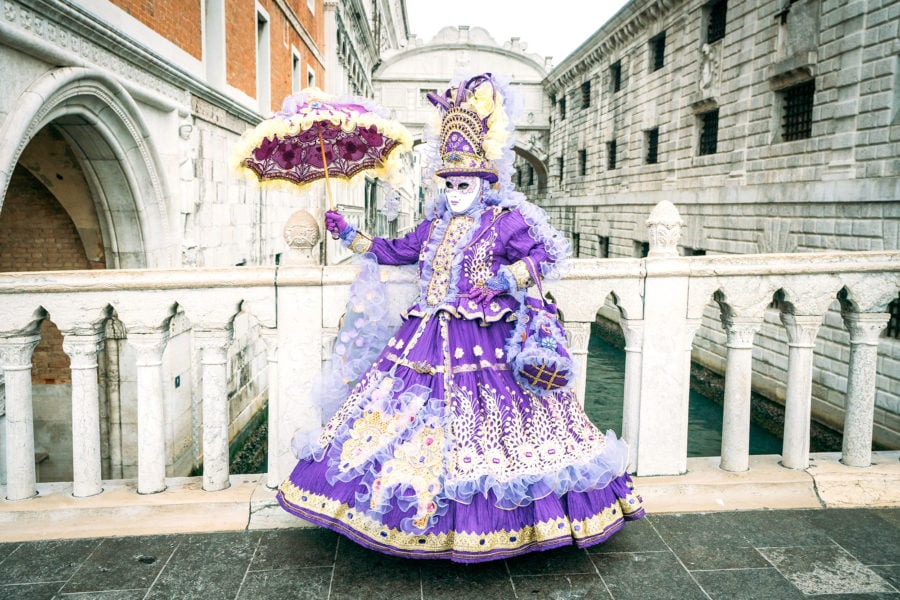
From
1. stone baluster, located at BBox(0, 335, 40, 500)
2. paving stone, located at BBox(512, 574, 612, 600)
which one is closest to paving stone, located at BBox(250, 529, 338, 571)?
paving stone, located at BBox(512, 574, 612, 600)

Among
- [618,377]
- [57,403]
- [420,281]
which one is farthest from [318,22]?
[420,281]

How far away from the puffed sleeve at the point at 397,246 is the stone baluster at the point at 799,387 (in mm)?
2006

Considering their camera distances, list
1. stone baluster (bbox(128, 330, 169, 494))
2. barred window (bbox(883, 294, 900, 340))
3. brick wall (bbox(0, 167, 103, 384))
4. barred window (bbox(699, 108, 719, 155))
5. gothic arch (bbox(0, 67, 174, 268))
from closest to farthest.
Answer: stone baluster (bbox(128, 330, 169, 494)), gothic arch (bbox(0, 67, 174, 268)), brick wall (bbox(0, 167, 103, 384)), barred window (bbox(883, 294, 900, 340)), barred window (bbox(699, 108, 719, 155))

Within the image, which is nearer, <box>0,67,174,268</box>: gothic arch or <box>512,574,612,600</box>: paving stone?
<box>512,574,612,600</box>: paving stone

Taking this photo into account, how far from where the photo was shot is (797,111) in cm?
1215

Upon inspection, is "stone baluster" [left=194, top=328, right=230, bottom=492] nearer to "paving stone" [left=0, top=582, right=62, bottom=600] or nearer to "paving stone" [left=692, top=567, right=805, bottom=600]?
"paving stone" [left=0, top=582, right=62, bottom=600]

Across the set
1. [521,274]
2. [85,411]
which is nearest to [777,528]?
[521,274]

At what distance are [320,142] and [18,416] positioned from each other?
6.54 feet

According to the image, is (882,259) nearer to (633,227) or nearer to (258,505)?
(258,505)

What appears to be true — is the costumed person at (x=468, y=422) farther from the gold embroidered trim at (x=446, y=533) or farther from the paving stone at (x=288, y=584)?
the paving stone at (x=288, y=584)

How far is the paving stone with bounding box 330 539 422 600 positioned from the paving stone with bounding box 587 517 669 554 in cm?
84

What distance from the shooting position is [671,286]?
350cm

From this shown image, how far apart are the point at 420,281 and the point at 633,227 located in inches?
739

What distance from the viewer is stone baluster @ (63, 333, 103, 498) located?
10.4ft
